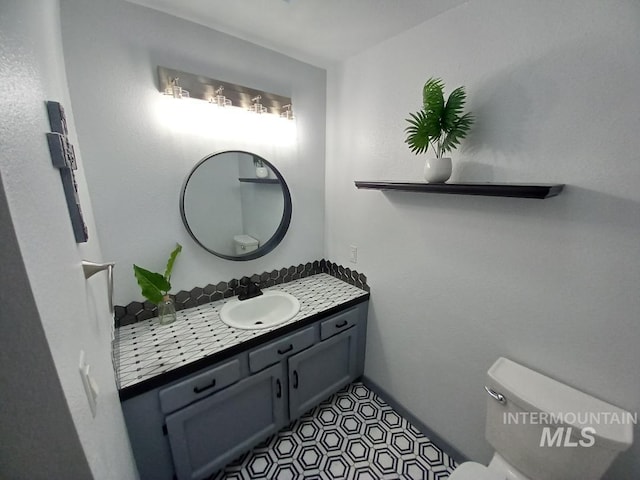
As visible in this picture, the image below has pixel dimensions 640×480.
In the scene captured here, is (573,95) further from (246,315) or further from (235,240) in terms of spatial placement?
(246,315)

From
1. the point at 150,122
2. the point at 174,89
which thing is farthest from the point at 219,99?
the point at 150,122

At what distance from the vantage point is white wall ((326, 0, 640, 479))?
814 millimetres

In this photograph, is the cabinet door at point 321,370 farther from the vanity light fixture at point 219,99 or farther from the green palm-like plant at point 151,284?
the vanity light fixture at point 219,99

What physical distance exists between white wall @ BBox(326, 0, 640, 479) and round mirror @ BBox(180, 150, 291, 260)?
1.97ft

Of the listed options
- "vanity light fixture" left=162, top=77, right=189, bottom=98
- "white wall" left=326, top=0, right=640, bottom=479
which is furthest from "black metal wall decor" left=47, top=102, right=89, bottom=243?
"white wall" left=326, top=0, right=640, bottom=479

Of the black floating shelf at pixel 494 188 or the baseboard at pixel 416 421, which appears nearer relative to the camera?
the black floating shelf at pixel 494 188

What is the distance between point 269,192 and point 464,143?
3.74 ft

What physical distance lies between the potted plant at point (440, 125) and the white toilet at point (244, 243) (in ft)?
3.64

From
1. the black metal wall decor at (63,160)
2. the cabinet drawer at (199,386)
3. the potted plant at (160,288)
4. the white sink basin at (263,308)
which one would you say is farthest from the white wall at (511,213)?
the black metal wall decor at (63,160)

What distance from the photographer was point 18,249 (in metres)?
0.29

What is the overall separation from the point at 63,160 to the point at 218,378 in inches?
39.3

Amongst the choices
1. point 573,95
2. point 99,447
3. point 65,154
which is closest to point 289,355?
point 99,447

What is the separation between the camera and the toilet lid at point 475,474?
38.0 inches

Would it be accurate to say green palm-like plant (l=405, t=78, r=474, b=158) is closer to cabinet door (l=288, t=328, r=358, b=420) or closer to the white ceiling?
the white ceiling
